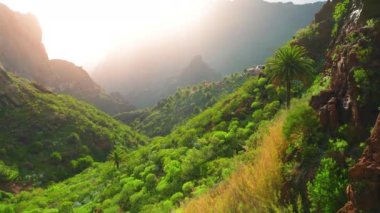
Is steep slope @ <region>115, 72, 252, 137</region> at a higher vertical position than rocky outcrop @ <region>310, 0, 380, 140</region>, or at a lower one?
lower

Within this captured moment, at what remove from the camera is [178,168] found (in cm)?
4322

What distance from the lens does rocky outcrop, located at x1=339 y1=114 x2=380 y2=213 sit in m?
6.42

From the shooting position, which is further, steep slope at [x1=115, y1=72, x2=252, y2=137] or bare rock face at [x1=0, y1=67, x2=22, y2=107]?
steep slope at [x1=115, y1=72, x2=252, y2=137]

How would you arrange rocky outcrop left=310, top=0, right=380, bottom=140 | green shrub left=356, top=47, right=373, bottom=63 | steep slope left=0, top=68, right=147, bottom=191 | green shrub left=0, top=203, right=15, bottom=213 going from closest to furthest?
rocky outcrop left=310, top=0, right=380, bottom=140 → green shrub left=356, top=47, right=373, bottom=63 → green shrub left=0, top=203, right=15, bottom=213 → steep slope left=0, top=68, right=147, bottom=191

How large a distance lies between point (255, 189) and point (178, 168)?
35427 mm

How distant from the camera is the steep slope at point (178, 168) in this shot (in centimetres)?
3902

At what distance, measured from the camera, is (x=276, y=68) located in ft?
132

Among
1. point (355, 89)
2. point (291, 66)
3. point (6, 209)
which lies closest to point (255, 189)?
point (355, 89)

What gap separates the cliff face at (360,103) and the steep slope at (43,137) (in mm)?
77665

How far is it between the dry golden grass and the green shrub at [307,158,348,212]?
70 cm

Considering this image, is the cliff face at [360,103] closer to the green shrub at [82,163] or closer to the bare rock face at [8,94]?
the green shrub at [82,163]

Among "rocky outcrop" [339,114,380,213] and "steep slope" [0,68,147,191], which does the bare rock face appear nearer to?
"steep slope" [0,68,147,191]

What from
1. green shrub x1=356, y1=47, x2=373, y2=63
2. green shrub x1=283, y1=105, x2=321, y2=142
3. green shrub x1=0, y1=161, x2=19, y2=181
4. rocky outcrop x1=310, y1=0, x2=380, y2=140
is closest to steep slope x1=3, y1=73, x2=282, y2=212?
green shrub x1=0, y1=161, x2=19, y2=181

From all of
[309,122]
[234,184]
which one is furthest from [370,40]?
[234,184]
